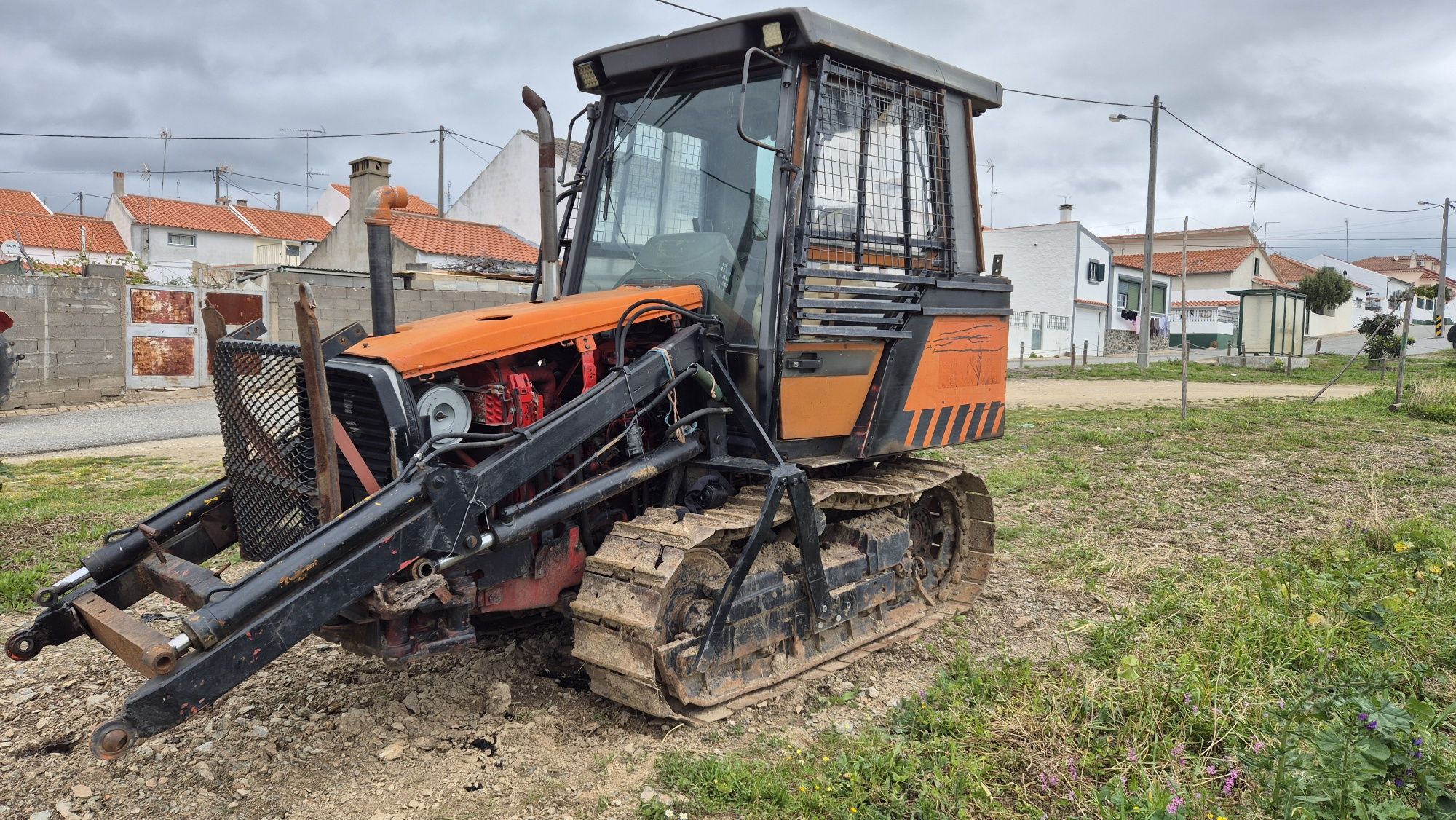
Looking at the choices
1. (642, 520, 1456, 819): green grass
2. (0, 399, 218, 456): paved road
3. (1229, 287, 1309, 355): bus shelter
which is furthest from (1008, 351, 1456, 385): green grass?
(642, 520, 1456, 819): green grass

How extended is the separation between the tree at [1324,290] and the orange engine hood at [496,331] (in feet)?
162

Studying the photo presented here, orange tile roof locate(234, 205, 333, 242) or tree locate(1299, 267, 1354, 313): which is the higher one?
orange tile roof locate(234, 205, 333, 242)

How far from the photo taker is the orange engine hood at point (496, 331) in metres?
3.63

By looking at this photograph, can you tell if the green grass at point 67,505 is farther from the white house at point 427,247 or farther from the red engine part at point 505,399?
the white house at point 427,247

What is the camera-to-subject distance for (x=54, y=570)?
19.4ft

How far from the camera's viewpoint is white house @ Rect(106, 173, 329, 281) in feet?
142

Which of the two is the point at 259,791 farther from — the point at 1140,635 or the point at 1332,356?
the point at 1332,356

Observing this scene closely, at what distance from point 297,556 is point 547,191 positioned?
2.06 m

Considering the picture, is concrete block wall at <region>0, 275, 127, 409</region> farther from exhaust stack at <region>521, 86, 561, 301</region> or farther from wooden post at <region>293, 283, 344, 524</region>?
wooden post at <region>293, 283, 344, 524</region>

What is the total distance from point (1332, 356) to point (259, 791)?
34.5 m

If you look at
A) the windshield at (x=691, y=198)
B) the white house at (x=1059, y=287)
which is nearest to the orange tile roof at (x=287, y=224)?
the white house at (x=1059, y=287)

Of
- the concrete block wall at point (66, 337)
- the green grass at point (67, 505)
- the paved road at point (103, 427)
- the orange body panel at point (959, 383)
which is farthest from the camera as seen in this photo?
the concrete block wall at point (66, 337)

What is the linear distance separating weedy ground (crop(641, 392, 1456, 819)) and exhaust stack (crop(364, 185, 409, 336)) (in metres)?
1.99

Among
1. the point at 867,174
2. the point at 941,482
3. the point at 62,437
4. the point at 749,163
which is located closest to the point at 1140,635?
the point at 941,482
